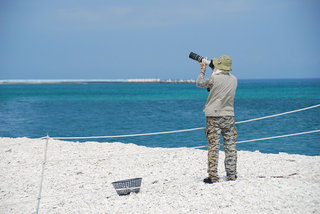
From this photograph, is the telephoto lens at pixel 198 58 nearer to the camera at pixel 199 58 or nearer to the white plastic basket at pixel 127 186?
the camera at pixel 199 58

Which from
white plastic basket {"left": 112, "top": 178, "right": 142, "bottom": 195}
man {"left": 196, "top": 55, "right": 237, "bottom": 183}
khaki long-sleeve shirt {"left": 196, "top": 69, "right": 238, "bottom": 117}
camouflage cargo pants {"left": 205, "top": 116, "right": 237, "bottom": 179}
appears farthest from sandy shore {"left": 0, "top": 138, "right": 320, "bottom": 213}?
khaki long-sleeve shirt {"left": 196, "top": 69, "right": 238, "bottom": 117}

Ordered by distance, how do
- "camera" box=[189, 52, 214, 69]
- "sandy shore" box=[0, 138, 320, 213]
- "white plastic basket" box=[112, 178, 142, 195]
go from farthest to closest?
"white plastic basket" box=[112, 178, 142, 195] → "camera" box=[189, 52, 214, 69] → "sandy shore" box=[0, 138, 320, 213]

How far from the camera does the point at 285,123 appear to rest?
86.6 feet

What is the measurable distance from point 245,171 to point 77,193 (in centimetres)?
352

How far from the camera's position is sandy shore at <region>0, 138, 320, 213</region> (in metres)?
4.87

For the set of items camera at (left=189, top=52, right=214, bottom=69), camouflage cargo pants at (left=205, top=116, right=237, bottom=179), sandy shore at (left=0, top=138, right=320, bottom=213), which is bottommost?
sandy shore at (left=0, top=138, right=320, bottom=213)

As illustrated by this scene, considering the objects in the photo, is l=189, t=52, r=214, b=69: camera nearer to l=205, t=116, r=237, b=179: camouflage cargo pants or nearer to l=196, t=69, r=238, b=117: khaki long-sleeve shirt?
l=196, t=69, r=238, b=117: khaki long-sleeve shirt

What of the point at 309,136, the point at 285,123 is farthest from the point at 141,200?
the point at 285,123

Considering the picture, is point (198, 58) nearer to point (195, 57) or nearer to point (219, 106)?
point (195, 57)

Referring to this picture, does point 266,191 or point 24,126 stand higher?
point 266,191

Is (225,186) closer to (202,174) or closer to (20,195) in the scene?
(202,174)

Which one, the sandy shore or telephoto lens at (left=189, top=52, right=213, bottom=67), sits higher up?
telephoto lens at (left=189, top=52, right=213, bottom=67)

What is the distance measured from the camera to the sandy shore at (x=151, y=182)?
16.0ft

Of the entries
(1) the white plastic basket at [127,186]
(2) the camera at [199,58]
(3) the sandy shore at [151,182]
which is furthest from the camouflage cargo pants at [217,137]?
(1) the white plastic basket at [127,186]
